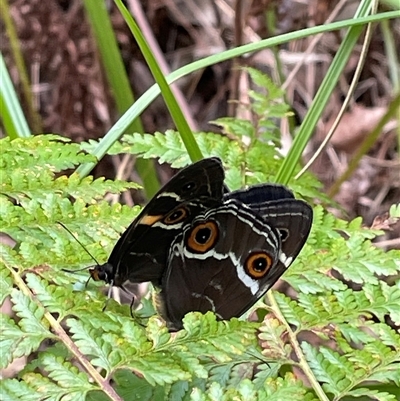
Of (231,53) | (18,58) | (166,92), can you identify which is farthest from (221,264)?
(18,58)

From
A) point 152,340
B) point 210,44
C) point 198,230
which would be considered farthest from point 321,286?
point 210,44

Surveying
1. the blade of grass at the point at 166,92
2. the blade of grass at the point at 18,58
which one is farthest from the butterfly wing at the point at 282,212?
the blade of grass at the point at 18,58

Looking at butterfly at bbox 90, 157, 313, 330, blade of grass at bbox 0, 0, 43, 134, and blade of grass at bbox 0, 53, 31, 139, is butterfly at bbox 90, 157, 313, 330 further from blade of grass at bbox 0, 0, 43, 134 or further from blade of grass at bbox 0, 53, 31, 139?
blade of grass at bbox 0, 0, 43, 134

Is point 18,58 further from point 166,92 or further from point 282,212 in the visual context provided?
point 282,212

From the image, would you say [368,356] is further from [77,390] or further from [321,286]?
[77,390]

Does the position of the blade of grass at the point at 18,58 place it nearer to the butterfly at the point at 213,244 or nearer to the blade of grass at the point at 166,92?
the blade of grass at the point at 166,92

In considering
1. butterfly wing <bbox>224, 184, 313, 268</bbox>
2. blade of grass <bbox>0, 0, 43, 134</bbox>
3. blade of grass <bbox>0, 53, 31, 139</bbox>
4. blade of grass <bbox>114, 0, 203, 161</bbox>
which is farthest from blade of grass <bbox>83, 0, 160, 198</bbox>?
butterfly wing <bbox>224, 184, 313, 268</bbox>

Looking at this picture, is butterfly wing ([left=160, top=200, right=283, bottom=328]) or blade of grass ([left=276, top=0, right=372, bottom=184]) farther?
blade of grass ([left=276, top=0, right=372, bottom=184])
